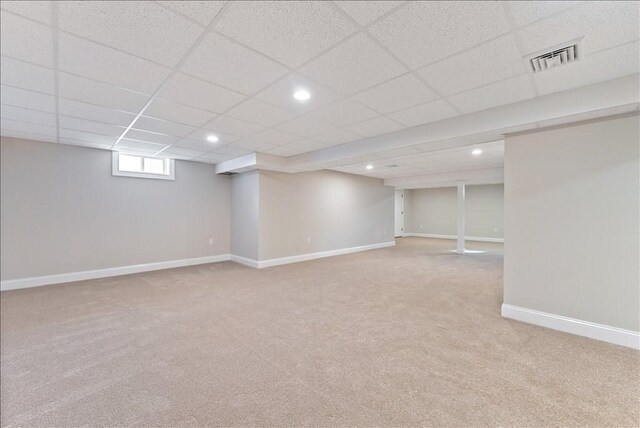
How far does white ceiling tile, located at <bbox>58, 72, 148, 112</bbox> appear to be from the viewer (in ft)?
7.75

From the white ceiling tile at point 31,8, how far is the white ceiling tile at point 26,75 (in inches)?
28.9

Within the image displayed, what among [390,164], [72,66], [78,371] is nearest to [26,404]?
[78,371]

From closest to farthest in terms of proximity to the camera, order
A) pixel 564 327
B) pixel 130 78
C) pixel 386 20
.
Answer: pixel 386 20 → pixel 130 78 → pixel 564 327

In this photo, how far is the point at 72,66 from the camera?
2.11 m

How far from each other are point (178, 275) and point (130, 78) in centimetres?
390

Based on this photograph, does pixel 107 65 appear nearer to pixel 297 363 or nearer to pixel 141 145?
pixel 297 363

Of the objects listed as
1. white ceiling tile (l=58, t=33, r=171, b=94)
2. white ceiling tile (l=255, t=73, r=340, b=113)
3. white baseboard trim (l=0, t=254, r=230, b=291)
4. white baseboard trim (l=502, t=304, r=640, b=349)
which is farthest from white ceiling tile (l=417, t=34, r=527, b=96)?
white baseboard trim (l=0, t=254, r=230, b=291)

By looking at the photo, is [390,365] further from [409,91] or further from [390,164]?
[390,164]

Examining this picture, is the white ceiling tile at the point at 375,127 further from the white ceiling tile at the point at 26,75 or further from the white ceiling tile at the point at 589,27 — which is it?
the white ceiling tile at the point at 26,75

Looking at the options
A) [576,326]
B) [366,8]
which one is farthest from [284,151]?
[576,326]

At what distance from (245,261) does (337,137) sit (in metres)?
3.72

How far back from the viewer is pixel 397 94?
8.46 feet

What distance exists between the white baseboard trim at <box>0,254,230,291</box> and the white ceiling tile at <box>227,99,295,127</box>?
13.5ft

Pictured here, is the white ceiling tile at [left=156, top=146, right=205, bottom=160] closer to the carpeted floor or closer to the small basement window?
the small basement window
